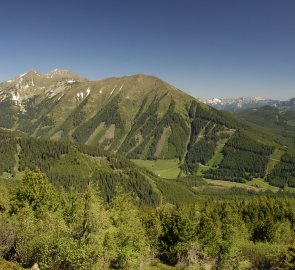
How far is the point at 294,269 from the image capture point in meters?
73.5

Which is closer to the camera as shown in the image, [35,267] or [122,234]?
[35,267]

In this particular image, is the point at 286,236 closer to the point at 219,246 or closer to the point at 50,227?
the point at 219,246

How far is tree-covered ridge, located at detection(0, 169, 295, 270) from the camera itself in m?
56.5

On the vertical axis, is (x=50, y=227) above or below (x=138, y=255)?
above

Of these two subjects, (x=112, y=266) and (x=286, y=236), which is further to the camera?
(x=286, y=236)

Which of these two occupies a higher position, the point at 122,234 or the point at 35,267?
the point at 122,234

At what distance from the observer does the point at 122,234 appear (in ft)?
210

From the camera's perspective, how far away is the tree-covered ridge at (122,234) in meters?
56.5

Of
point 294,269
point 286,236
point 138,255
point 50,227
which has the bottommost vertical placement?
point 286,236

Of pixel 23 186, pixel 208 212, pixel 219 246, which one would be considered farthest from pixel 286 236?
pixel 23 186

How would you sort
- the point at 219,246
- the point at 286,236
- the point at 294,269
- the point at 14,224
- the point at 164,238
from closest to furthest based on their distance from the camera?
the point at 14,224
the point at 294,269
the point at 219,246
the point at 164,238
the point at 286,236

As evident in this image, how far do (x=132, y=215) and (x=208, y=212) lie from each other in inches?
2426

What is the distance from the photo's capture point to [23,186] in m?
93.8

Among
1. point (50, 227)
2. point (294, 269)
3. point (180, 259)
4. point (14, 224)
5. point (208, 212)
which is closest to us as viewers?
point (50, 227)
